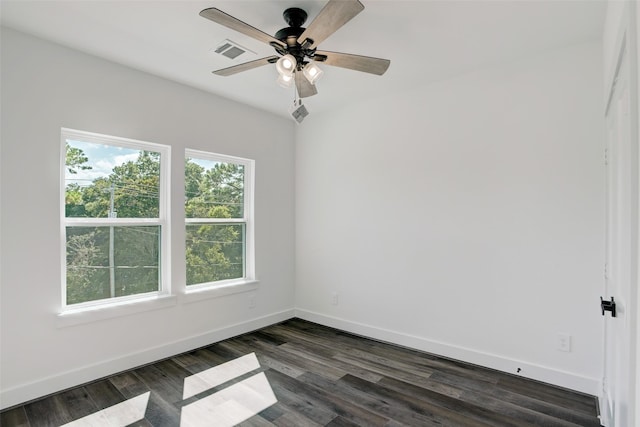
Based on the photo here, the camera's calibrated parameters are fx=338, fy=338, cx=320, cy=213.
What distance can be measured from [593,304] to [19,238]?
4.26 meters

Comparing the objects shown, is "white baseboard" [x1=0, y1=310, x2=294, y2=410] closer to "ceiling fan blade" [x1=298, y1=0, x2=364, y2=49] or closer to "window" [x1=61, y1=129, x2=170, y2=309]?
"window" [x1=61, y1=129, x2=170, y2=309]

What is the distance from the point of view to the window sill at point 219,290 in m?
3.44

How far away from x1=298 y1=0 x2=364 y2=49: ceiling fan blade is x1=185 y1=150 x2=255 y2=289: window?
201cm

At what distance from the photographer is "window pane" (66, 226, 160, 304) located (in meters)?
2.77

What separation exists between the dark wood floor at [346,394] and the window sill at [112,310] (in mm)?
508

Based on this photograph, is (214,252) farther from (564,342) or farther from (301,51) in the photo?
(564,342)

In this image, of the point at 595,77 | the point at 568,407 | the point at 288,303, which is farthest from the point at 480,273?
the point at 288,303

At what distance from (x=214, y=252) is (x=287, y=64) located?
2.33m

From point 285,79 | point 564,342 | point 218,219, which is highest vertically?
point 285,79

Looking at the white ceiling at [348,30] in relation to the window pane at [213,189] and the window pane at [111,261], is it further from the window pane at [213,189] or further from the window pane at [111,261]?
the window pane at [111,261]

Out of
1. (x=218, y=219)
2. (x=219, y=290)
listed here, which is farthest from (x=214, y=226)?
(x=219, y=290)

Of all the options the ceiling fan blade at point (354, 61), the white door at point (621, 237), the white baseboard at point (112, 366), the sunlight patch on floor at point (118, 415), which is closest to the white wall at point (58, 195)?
the white baseboard at point (112, 366)

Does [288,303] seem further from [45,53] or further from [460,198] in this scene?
[45,53]

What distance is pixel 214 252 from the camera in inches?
148
